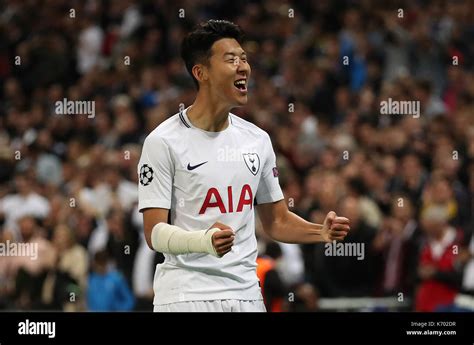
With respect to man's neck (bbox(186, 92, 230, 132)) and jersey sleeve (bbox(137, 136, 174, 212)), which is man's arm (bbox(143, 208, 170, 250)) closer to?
jersey sleeve (bbox(137, 136, 174, 212))

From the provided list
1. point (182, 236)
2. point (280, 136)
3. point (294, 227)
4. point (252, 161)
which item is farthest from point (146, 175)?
point (280, 136)

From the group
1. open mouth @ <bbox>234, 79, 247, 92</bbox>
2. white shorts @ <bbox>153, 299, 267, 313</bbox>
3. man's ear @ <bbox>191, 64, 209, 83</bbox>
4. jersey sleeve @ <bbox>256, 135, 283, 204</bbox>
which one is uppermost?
man's ear @ <bbox>191, 64, 209, 83</bbox>

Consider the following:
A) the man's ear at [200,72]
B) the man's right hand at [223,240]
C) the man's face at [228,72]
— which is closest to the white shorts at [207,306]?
the man's right hand at [223,240]

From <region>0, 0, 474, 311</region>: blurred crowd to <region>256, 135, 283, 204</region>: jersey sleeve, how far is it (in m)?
3.32

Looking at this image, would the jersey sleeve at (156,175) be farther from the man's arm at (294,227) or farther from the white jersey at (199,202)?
the man's arm at (294,227)

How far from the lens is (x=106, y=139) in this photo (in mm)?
11812

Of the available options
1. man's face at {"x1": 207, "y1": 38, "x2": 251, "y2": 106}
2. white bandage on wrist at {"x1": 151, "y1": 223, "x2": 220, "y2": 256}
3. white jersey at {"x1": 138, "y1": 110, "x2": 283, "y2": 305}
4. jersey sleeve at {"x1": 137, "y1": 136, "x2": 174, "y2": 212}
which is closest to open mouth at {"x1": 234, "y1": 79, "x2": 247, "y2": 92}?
man's face at {"x1": 207, "y1": 38, "x2": 251, "y2": 106}

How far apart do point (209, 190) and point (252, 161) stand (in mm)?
260

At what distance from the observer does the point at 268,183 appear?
17.9ft

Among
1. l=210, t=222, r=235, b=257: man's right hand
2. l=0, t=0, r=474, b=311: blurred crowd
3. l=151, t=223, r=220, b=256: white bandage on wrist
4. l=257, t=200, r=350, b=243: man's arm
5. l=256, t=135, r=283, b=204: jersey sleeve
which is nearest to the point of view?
l=210, t=222, r=235, b=257: man's right hand

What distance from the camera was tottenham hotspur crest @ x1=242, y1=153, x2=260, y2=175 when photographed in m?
5.31

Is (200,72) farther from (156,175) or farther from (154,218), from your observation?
(154,218)

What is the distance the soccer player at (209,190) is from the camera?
5.16 m

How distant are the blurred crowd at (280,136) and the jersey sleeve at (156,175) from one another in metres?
3.67
